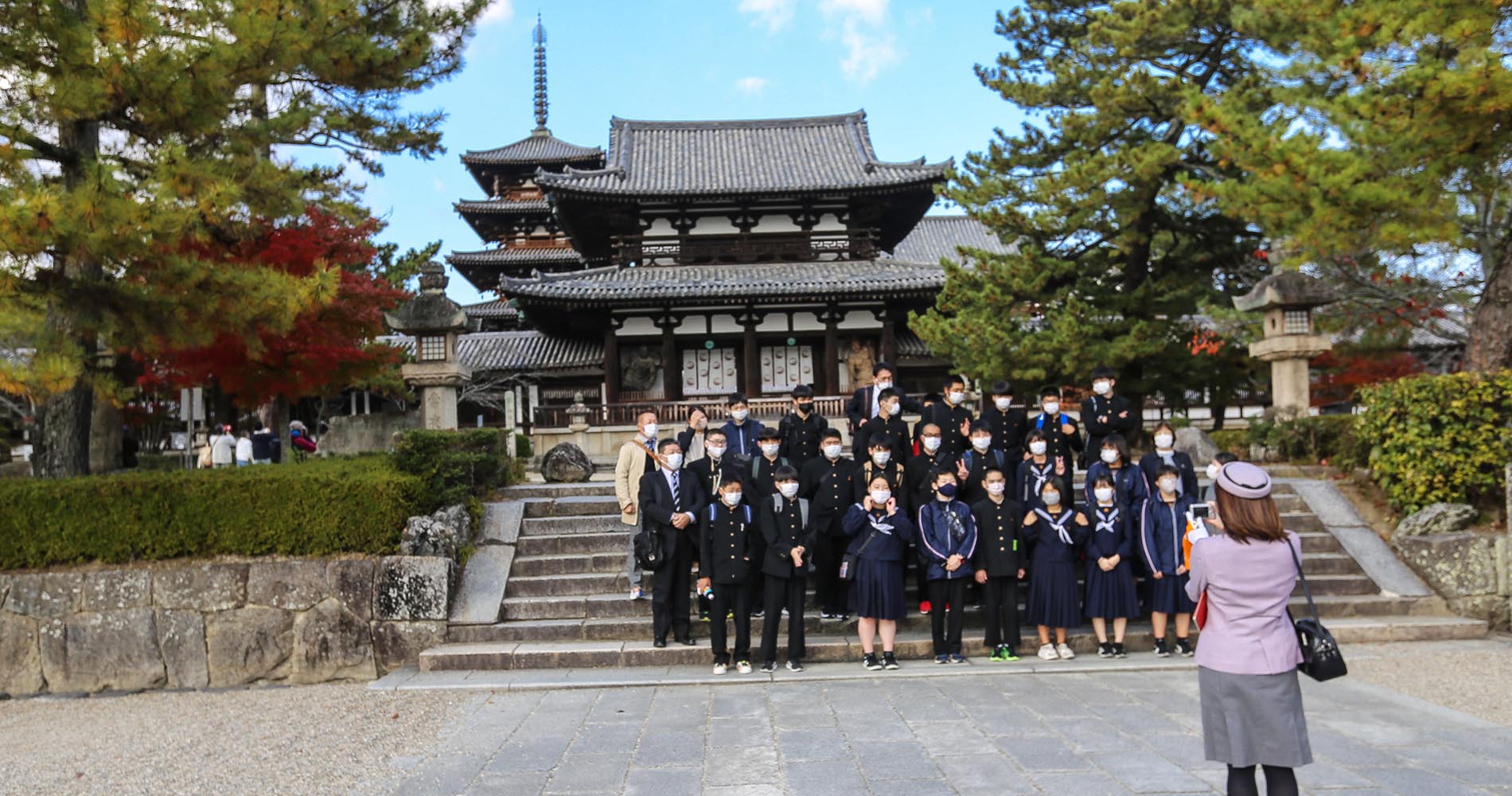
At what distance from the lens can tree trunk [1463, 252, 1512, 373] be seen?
927 centimetres

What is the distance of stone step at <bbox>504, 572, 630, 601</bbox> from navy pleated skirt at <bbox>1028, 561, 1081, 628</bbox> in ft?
12.2

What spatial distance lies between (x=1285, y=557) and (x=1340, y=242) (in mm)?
6840

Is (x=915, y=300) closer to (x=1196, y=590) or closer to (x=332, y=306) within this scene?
(x=332, y=306)

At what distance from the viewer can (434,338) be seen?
38.7 ft

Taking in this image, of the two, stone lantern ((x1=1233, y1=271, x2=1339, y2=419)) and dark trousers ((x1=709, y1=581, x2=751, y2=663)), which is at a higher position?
stone lantern ((x1=1233, y1=271, x2=1339, y2=419))

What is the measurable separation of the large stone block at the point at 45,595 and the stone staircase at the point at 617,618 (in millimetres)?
3107

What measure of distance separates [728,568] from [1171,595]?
3.54 metres

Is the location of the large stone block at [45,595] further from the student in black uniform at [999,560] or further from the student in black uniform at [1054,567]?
the student in black uniform at [1054,567]

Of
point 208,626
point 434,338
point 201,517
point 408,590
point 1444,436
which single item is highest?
point 434,338

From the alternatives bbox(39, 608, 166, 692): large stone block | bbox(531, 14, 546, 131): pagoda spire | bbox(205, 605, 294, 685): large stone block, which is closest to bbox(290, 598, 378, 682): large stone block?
bbox(205, 605, 294, 685): large stone block

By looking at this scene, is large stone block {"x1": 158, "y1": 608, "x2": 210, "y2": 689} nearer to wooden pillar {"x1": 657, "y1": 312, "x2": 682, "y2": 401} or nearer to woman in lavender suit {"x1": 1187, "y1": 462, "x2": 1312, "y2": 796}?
woman in lavender suit {"x1": 1187, "y1": 462, "x2": 1312, "y2": 796}

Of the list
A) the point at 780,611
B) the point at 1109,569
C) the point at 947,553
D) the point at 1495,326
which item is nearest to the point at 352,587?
the point at 780,611

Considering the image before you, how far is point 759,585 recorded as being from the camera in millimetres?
8094

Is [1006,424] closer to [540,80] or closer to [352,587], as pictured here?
[352,587]
